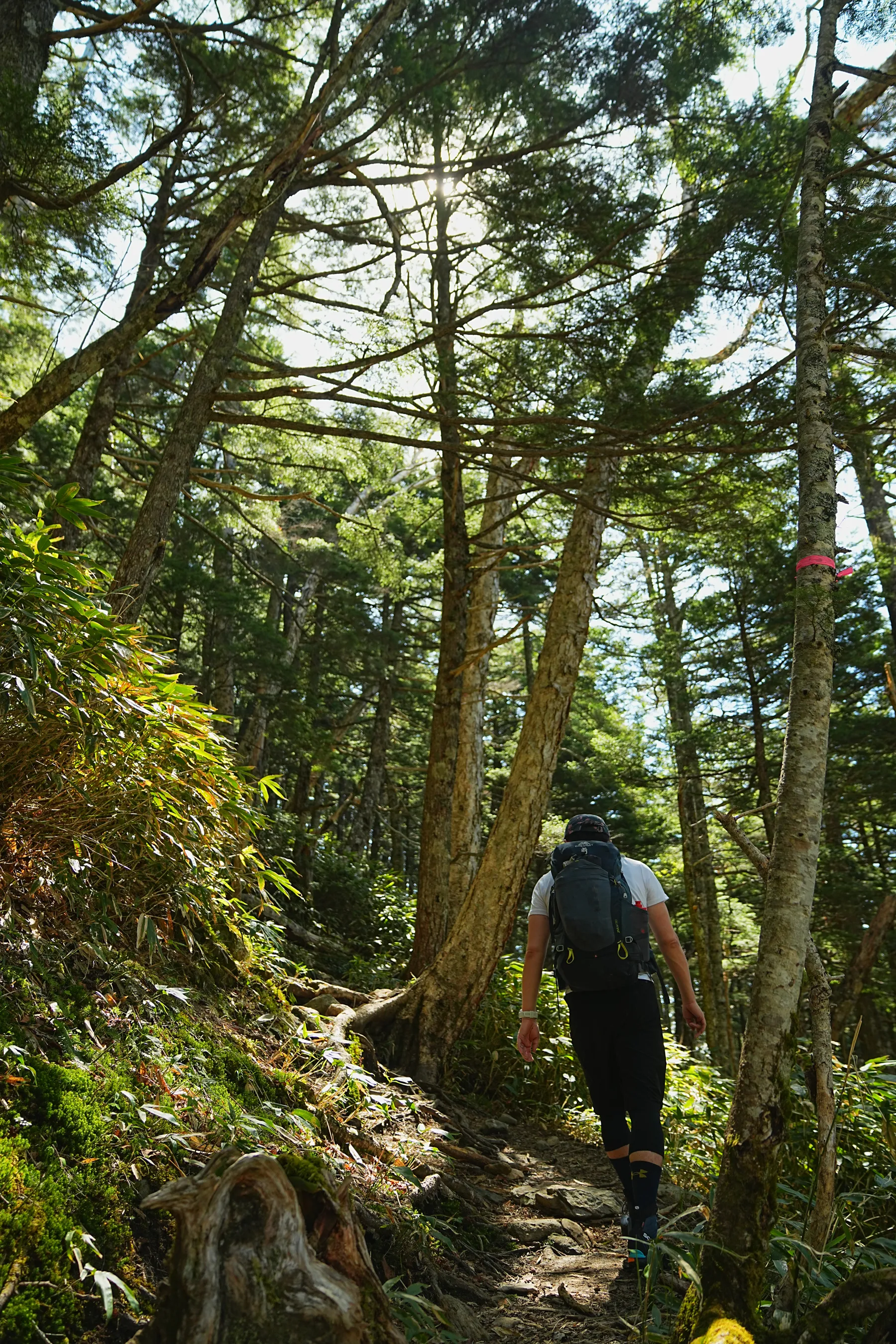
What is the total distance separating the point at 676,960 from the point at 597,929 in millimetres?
499

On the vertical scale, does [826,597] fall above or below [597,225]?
below

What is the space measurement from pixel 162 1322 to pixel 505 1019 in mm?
5363

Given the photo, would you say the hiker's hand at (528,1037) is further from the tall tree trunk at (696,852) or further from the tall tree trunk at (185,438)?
the tall tree trunk at (696,852)

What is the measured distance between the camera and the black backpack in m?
3.50

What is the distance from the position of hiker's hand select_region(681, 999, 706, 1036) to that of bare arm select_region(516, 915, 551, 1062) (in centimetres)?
68

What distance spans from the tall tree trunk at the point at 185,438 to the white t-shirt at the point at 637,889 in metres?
2.77

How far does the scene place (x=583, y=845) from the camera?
3.79 meters

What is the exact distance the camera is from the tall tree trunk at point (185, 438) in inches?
196

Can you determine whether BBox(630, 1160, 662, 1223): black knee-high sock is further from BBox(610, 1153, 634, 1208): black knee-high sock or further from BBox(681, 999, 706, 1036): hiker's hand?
BBox(681, 999, 706, 1036): hiker's hand

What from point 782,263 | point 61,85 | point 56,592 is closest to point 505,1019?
point 56,592

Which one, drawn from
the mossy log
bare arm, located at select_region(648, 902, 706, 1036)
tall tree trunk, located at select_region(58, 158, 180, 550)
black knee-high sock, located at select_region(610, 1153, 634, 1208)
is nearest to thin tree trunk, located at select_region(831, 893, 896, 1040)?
bare arm, located at select_region(648, 902, 706, 1036)

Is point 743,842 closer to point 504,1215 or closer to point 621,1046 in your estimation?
point 621,1046

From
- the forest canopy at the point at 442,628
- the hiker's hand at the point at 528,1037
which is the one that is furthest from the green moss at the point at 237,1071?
the hiker's hand at the point at 528,1037

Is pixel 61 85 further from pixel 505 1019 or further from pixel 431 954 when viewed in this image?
pixel 505 1019
